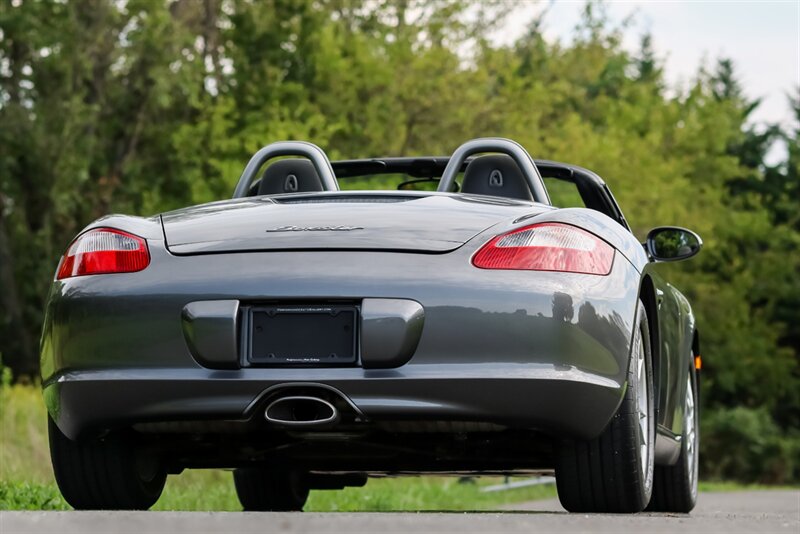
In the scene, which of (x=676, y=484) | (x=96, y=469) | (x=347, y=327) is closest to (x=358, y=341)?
(x=347, y=327)

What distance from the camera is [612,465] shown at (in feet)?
16.8

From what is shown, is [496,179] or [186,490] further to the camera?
[186,490]

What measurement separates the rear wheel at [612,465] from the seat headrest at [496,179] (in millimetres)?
831

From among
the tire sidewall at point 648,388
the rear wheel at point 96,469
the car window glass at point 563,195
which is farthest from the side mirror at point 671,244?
the car window glass at point 563,195

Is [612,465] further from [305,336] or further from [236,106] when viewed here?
[236,106]

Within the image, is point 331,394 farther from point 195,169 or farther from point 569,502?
point 195,169

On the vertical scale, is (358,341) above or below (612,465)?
above

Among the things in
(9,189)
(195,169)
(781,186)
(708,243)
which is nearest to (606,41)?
(708,243)

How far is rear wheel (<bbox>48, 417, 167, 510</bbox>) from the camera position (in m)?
5.44

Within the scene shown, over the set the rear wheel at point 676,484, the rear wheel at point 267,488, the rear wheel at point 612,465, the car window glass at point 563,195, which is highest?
the rear wheel at point 612,465

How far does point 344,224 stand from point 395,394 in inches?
25.2

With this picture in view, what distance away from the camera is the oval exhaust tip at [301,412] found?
474cm

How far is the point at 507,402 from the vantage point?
188 inches

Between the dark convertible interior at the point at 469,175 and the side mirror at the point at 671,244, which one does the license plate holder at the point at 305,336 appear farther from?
the side mirror at the point at 671,244
